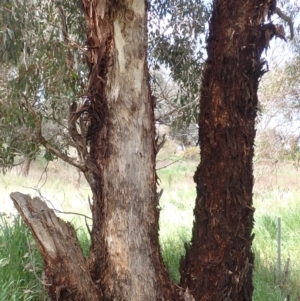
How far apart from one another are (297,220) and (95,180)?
5607 millimetres

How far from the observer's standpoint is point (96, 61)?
10.1ft

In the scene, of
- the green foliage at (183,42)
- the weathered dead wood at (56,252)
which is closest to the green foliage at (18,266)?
the weathered dead wood at (56,252)

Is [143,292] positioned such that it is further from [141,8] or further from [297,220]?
[297,220]

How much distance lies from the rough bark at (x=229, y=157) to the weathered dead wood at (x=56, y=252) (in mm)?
754

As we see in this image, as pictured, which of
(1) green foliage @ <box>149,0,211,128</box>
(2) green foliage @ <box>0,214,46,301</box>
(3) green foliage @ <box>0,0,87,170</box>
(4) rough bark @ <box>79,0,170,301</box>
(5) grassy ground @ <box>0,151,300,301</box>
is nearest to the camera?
(4) rough bark @ <box>79,0,170,301</box>

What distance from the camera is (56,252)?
9.17 feet

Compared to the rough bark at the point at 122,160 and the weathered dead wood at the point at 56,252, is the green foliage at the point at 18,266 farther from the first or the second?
the rough bark at the point at 122,160

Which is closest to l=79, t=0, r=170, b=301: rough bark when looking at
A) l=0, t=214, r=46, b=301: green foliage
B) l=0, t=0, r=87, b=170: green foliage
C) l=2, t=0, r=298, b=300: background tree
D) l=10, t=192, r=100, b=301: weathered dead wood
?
l=2, t=0, r=298, b=300: background tree

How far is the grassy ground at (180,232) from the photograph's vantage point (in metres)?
3.58

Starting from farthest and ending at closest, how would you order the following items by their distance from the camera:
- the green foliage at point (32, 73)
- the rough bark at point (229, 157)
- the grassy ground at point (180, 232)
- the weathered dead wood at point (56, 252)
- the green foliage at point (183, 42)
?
the green foliage at point (183, 42), the green foliage at point (32, 73), the grassy ground at point (180, 232), the rough bark at point (229, 157), the weathered dead wood at point (56, 252)

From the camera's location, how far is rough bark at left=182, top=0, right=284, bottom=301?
3.16 m

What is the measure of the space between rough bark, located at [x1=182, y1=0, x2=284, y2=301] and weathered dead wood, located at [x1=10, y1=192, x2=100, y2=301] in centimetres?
75

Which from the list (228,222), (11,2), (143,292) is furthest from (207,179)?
(11,2)

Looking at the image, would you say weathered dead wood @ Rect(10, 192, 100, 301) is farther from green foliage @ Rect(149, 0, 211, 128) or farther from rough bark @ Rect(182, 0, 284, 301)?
green foliage @ Rect(149, 0, 211, 128)
